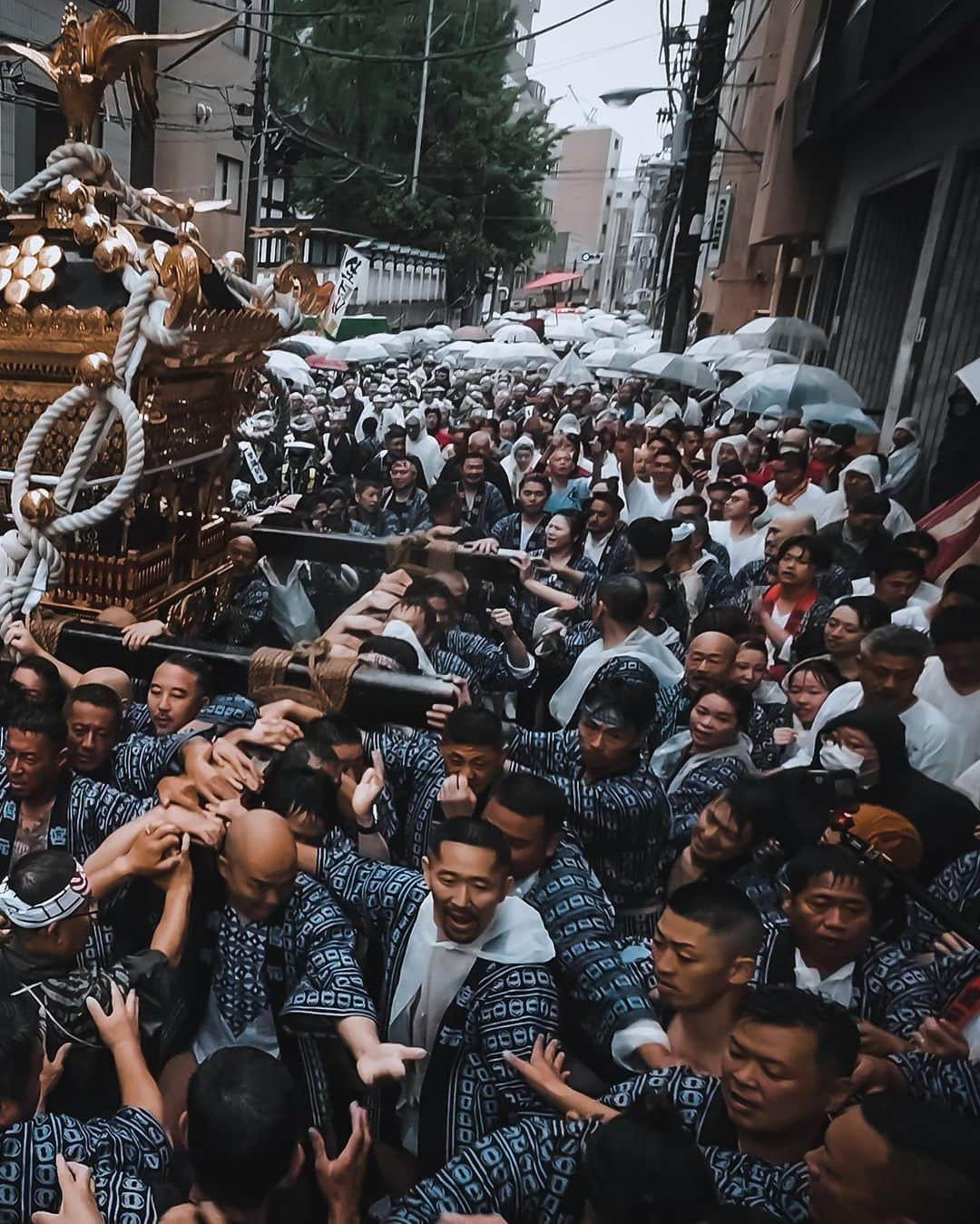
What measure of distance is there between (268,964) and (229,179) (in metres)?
17.3

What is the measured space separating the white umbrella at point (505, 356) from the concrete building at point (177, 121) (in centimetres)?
431

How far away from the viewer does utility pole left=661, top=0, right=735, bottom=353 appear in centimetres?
923

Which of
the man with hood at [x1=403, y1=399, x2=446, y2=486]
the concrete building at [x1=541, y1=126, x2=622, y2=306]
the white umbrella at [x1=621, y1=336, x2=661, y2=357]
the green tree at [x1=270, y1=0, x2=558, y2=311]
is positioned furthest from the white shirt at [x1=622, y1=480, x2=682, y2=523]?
the concrete building at [x1=541, y1=126, x2=622, y2=306]

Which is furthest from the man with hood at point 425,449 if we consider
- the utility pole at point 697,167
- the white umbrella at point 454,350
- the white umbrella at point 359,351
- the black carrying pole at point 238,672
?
the white umbrella at point 454,350

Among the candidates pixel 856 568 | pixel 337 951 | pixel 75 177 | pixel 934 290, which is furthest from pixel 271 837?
pixel 934 290

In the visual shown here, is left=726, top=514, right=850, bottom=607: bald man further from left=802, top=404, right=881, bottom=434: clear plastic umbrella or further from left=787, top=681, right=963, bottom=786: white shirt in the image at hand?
left=802, top=404, right=881, bottom=434: clear plastic umbrella

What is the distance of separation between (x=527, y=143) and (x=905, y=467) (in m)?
14.5

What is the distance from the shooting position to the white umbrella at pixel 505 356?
16266 millimetres

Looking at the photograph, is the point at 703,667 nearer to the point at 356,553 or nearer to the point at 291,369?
the point at 356,553

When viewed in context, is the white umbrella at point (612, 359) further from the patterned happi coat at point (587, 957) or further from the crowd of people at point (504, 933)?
the patterned happi coat at point (587, 957)

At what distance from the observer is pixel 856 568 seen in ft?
15.3

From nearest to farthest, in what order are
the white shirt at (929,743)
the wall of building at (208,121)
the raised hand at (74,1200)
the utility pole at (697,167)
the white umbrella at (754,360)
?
the raised hand at (74,1200)
the white shirt at (929,743)
the utility pole at (697,167)
the white umbrella at (754,360)
the wall of building at (208,121)

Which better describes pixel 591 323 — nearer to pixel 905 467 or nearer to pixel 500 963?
pixel 905 467

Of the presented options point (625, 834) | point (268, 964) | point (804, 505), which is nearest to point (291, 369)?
point (804, 505)
